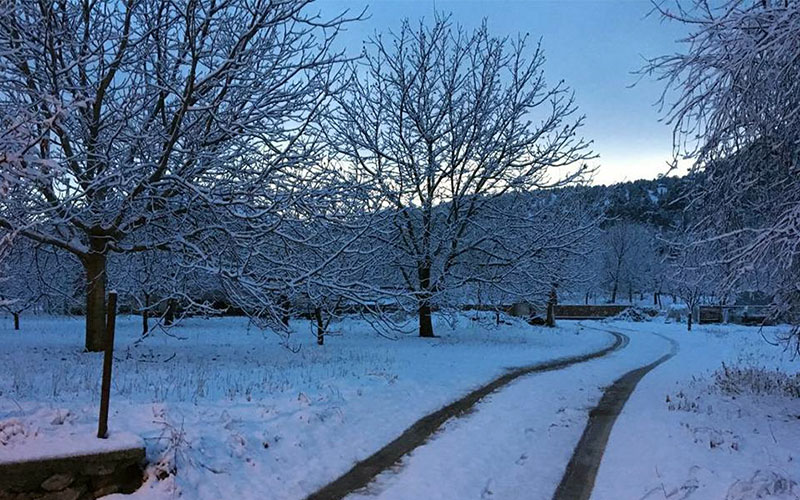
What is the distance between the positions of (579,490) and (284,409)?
147 inches

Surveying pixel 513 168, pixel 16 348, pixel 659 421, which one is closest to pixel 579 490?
pixel 659 421

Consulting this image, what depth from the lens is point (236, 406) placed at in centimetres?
707

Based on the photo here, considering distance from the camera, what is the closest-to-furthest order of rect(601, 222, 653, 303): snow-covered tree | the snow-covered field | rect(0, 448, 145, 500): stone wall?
rect(0, 448, 145, 500): stone wall
the snow-covered field
rect(601, 222, 653, 303): snow-covered tree

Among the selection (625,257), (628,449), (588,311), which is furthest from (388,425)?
(625,257)

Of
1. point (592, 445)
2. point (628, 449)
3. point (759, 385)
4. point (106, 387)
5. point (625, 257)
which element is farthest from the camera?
point (625, 257)

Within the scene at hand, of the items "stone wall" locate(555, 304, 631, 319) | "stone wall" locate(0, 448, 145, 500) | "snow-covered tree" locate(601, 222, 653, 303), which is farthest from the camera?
"snow-covered tree" locate(601, 222, 653, 303)

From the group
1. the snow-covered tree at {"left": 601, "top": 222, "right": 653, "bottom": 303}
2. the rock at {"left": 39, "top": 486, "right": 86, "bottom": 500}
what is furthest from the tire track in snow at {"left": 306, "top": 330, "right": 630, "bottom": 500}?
the snow-covered tree at {"left": 601, "top": 222, "right": 653, "bottom": 303}

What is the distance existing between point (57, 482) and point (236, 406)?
2541 mm

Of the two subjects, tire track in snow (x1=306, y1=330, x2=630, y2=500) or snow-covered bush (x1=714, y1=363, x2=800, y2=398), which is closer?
tire track in snow (x1=306, y1=330, x2=630, y2=500)

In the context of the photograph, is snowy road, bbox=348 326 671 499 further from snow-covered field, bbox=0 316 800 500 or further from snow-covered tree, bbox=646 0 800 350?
snow-covered tree, bbox=646 0 800 350

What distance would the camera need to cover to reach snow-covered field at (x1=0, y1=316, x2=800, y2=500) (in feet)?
17.4

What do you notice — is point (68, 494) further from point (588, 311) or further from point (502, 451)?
point (588, 311)

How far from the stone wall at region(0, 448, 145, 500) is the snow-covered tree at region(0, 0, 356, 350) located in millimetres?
4422

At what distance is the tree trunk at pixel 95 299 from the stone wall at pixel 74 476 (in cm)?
740
